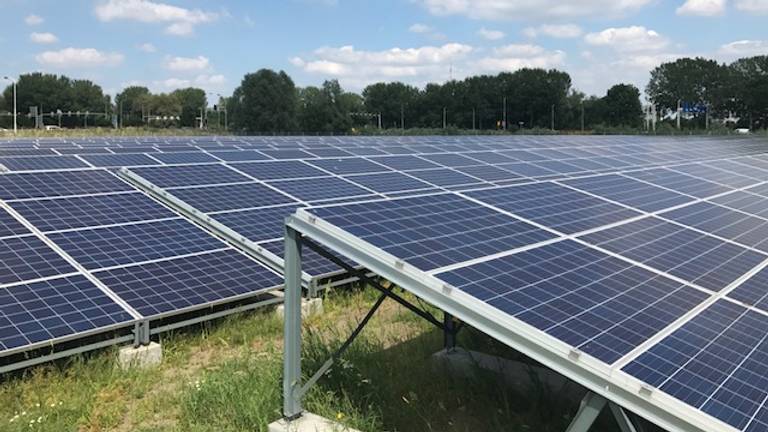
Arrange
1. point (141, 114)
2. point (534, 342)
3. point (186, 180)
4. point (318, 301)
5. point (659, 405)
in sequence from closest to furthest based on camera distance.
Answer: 1. point (659, 405)
2. point (534, 342)
3. point (318, 301)
4. point (186, 180)
5. point (141, 114)

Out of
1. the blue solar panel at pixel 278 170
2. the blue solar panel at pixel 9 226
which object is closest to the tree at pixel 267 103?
the blue solar panel at pixel 278 170

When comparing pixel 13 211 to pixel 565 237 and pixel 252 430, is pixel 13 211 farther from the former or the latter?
pixel 565 237

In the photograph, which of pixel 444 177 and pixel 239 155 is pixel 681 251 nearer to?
pixel 444 177

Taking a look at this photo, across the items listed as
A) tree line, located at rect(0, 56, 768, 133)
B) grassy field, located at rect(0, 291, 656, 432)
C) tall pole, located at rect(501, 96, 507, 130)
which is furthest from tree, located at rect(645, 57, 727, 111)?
grassy field, located at rect(0, 291, 656, 432)

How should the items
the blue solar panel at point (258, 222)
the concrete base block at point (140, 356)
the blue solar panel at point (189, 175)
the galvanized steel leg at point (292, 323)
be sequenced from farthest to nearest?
the blue solar panel at point (189, 175)
the blue solar panel at point (258, 222)
the concrete base block at point (140, 356)
the galvanized steel leg at point (292, 323)

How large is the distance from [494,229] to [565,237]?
2.46 ft

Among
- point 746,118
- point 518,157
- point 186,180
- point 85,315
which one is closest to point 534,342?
point 85,315

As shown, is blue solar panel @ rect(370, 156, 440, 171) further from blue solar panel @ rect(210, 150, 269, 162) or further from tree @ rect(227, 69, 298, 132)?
tree @ rect(227, 69, 298, 132)

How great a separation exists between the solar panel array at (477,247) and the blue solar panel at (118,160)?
7 cm

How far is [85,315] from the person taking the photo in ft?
26.5

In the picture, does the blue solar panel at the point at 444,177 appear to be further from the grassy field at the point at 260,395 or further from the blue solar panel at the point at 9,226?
the blue solar panel at the point at 9,226

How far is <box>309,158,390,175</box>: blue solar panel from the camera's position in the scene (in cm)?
1728

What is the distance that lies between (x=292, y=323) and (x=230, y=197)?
26.4 feet

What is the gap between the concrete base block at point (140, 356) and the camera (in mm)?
8117
